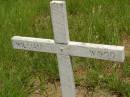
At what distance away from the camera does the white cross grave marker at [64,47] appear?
2.64 meters

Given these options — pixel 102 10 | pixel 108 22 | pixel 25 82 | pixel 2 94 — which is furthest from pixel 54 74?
pixel 102 10

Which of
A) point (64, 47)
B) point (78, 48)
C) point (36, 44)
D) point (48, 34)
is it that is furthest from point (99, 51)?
point (48, 34)

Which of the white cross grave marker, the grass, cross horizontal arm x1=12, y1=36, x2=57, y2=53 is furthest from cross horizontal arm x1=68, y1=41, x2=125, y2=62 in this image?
the grass

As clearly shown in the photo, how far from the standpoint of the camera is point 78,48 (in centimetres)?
277

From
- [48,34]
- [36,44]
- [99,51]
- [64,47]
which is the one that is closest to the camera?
[99,51]

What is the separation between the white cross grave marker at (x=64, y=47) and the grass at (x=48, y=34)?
581 mm

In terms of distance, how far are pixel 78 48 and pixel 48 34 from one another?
1.53m

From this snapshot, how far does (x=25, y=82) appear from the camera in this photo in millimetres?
3633

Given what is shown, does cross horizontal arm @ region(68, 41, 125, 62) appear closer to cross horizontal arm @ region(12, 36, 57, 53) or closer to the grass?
cross horizontal arm @ region(12, 36, 57, 53)

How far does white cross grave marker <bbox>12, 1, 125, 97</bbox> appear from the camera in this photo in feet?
8.68

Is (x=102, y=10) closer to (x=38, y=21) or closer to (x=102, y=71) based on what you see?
(x=38, y=21)

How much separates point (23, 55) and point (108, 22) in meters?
1.03

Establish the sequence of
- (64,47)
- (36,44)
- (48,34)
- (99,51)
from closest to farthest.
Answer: (99,51)
(64,47)
(36,44)
(48,34)

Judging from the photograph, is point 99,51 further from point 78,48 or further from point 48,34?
point 48,34
